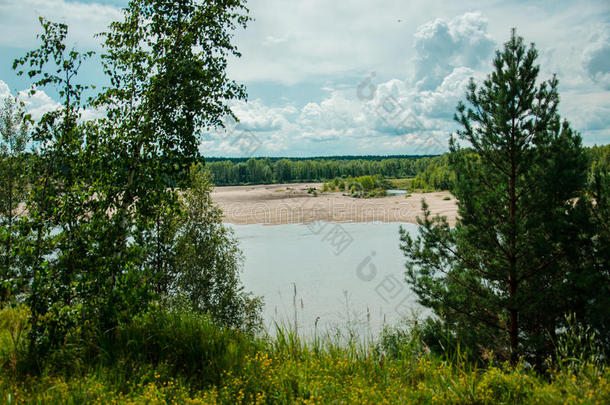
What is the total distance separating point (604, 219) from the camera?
6363 millimetres

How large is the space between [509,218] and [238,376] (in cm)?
621

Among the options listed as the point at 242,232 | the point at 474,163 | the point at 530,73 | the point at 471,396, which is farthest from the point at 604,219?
the point at 242,232

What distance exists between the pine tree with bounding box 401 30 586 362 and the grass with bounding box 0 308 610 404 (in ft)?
13.6

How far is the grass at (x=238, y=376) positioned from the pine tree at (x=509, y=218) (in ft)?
13.6

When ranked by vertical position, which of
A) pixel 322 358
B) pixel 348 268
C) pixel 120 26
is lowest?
pixel 348 268

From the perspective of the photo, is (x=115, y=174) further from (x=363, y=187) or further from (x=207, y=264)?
(x=363, y=187)

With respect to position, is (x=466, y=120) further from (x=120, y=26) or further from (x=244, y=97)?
(x=120, y=26)

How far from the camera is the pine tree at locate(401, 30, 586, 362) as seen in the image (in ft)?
22.6

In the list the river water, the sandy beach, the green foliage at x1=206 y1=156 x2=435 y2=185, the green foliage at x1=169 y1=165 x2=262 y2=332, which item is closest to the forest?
the river water

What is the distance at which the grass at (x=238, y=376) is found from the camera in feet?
9.43

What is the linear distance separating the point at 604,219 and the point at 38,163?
823 cm

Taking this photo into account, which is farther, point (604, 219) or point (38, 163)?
point (604, 219)

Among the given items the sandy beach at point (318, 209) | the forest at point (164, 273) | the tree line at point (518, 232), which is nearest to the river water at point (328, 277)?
the tree line at point (518, 232)

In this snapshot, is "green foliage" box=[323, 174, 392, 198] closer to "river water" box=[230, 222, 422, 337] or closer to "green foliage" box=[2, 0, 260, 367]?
"river water" box=[230, 222, 422, 337]
